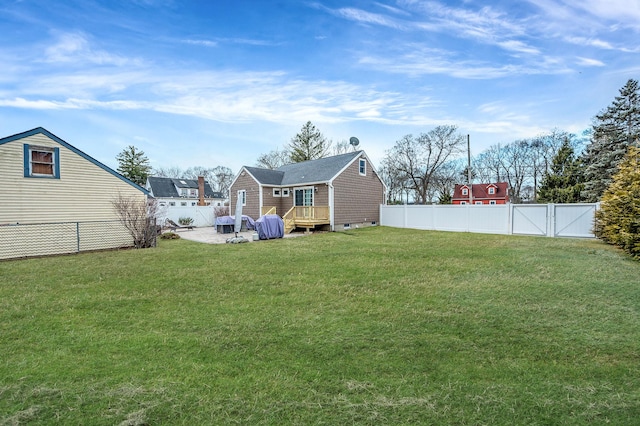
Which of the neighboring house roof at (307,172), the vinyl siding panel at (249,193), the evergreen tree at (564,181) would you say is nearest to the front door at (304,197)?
the neighboring house roof at (307,172)

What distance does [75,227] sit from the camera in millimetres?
11055

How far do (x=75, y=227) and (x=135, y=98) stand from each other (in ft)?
21.1

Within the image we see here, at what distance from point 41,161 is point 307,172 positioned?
Answer: 13.7m

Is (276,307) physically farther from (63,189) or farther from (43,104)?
Result: (43,104)

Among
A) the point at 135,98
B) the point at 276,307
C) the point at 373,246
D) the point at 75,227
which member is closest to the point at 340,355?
the point at 276,307

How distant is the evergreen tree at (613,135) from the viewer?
1777cm

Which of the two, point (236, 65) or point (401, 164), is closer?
point (236, 65)

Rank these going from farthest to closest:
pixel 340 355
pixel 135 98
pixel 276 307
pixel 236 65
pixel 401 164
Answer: pixel 401 164, pixel 135 98, pixel 236 65, pixel 276 307, pixel 340 355

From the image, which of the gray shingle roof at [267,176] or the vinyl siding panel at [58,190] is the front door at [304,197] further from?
the vinyl siding panel at [58,190]

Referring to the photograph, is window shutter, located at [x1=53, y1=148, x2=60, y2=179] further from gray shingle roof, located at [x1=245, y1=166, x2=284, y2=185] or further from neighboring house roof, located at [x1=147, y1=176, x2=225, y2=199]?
neighboring house roof, located at [x1=147, y1=176, x2=225, y2=199]

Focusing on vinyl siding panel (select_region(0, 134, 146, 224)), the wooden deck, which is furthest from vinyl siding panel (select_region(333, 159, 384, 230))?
vinyl siding panel (select_region(0, 134, 146, 224))

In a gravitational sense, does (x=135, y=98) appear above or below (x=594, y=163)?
above

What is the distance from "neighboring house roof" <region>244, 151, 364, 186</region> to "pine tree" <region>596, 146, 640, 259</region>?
12.2m

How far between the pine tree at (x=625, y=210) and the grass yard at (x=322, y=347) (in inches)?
109
